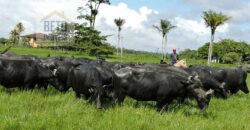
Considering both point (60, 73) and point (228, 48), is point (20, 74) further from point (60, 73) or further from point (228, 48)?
point (228, 48)

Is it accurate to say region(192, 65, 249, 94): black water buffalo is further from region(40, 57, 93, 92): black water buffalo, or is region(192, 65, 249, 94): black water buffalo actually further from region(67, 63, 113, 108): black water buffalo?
region(67, 63, 113, 108): black water buffalo

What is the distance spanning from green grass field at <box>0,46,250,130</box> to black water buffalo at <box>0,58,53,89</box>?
0.37 meters

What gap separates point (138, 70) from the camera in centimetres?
1248

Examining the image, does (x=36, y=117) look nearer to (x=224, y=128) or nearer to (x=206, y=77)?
(x=224, y=128)

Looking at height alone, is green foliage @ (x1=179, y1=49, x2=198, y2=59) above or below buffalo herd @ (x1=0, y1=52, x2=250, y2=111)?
below

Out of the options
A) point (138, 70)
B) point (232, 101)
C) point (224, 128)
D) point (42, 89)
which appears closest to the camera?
point (224, 128)

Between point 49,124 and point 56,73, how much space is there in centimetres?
611

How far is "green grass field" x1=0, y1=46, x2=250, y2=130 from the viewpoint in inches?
363

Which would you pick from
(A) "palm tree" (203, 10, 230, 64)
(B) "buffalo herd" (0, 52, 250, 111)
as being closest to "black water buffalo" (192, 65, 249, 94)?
(B) "buffalo herd" (0, 52, 250, 111)

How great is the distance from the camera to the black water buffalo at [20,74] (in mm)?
13305

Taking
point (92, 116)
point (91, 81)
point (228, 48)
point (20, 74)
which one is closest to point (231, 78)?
point (91, 81)

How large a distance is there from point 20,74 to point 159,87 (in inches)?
177

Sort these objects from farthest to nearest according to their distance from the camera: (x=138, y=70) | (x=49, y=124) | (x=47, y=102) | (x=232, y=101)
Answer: (x=232, y=101), (x=138, y=70), (x=47, y=102), (x=49, y=124)

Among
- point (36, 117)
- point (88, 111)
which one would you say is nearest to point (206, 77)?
point (88, 111)
